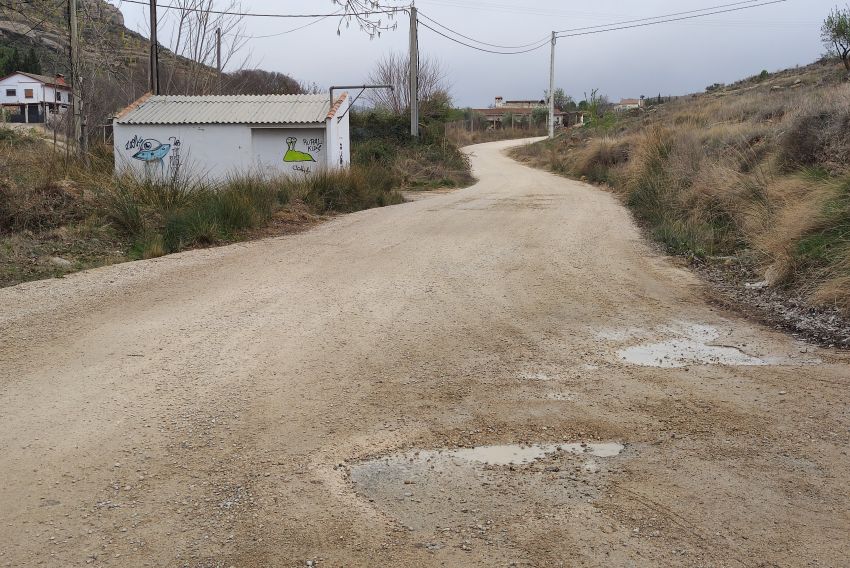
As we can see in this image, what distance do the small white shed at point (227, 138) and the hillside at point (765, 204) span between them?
30.4 feet

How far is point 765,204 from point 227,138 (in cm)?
1665

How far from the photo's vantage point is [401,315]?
7477 millimetres

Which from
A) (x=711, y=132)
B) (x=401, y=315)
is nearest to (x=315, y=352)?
(x=401, y=315)

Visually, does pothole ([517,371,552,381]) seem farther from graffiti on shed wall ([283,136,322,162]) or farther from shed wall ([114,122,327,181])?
graffiti on shed wall ([283,136,322,162])

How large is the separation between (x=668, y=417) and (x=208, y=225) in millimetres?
9024

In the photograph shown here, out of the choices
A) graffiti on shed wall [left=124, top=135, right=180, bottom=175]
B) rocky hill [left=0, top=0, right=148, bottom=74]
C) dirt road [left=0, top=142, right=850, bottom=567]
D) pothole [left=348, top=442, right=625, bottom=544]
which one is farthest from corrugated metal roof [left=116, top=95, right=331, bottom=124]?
pothole [left=348, top=442, right=625, bottom=544]

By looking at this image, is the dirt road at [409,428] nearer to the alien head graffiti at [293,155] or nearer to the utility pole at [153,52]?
the alien head graffiti at [293,155]

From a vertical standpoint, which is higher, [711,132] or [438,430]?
[711,132]

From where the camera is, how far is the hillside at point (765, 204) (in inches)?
315

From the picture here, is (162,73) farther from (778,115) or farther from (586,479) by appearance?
(586,479)

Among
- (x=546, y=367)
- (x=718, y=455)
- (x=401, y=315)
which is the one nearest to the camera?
(x=718, y=455)

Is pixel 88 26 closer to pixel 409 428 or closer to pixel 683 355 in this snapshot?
pixel 683 355

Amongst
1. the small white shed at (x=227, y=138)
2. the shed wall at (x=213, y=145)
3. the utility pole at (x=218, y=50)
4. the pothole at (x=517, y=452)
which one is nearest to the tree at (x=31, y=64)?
the utility pole at (x=218, y=50)

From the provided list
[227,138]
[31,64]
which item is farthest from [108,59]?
[31,64]
